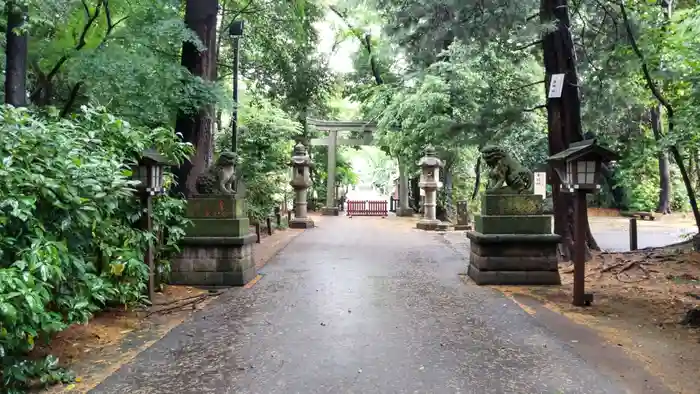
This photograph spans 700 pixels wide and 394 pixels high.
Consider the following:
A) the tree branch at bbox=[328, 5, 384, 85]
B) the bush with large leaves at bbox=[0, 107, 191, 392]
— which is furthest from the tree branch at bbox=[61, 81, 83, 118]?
the tree branch at bbox=[328, 5, 384, 85]

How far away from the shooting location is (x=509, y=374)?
14.0 ft

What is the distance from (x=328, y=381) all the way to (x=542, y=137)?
1769 cm

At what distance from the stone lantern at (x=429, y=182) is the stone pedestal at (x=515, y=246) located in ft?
35.5

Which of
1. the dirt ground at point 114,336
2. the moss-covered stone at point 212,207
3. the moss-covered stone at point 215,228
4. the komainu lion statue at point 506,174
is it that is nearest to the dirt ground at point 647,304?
the komainu lion statue at point 506,174

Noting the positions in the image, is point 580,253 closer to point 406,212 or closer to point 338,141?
point 406,212

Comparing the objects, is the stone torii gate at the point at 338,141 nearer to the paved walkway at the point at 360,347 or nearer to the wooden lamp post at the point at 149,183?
the paved walkway at the point at 360,347

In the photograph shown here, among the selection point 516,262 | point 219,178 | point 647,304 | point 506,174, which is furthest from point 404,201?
point 647,304

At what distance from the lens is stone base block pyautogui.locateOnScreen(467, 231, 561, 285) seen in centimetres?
817

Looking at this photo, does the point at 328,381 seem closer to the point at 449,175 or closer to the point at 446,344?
the point at 446,344

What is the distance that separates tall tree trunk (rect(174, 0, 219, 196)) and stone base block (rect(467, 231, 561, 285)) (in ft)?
18.1

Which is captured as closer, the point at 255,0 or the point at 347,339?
the point at 347,339

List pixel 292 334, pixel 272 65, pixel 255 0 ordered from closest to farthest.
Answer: pixel 292 334 < pixel 255 0 < pixel 272 65

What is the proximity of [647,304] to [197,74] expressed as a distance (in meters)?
8.62

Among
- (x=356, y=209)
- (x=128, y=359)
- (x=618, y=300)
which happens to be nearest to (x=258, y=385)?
(x=128, y=359)
